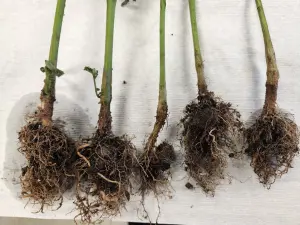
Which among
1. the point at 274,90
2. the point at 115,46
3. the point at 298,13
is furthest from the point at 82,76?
the point at 298,13

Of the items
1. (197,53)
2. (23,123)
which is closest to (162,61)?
(197,53)

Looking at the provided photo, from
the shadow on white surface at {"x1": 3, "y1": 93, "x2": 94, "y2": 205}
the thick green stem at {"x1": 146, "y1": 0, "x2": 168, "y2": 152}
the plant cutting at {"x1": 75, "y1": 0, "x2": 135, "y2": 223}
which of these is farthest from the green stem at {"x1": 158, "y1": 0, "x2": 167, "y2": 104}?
the shadow on white surface at {"x1": 3, "y1": 93, "x2": 94, "y2": 205}

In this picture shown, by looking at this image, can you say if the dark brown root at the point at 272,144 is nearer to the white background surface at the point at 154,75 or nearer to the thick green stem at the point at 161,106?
the white background surface at the point at 154,75

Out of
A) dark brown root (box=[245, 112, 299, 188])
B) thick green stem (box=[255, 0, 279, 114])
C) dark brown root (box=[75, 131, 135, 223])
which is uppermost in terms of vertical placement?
thick green stem (box=[255, 0, 279, 114])

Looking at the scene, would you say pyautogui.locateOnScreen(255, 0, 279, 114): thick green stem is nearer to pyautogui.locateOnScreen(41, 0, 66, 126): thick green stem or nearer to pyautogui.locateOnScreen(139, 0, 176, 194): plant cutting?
pyautogui.locateOnScreen(139, 0, 176, 194): plant cutting

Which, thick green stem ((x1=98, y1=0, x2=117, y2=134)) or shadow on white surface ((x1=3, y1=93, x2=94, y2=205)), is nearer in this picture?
thick green stem ((x1=98, y1=0, x2=117, y2=134))

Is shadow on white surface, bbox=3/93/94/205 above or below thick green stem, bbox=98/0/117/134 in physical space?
below

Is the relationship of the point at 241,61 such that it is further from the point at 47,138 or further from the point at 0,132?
the point at 0,132
